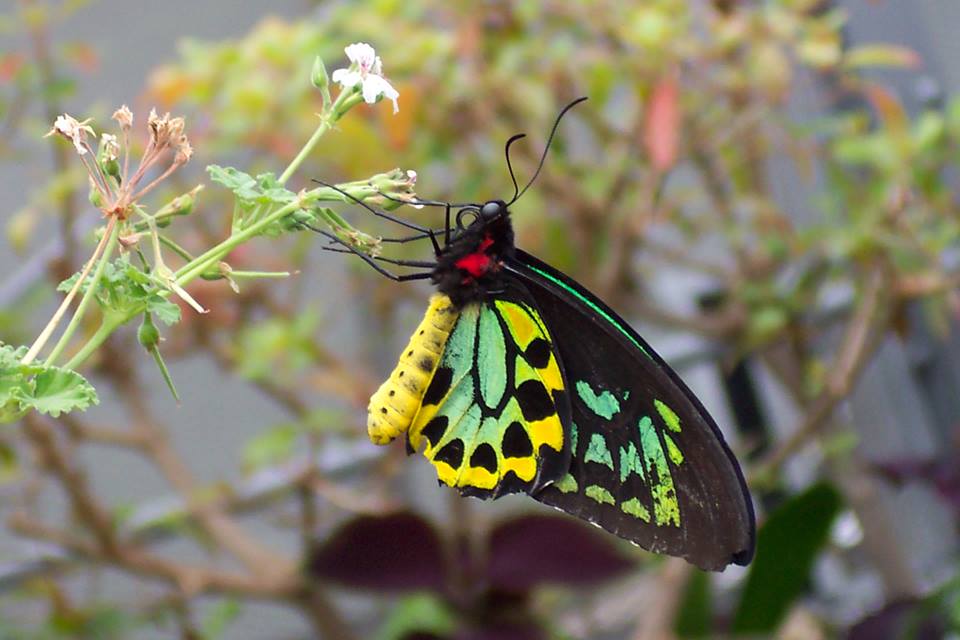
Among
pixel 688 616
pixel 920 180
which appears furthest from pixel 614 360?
pixel 920 180

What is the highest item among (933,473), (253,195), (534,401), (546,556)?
(933,473)

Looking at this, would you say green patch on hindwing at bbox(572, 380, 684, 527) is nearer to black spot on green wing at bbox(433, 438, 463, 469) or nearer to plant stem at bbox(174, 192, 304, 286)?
black spot on green wing at bbox(433, 438, 463, 469)

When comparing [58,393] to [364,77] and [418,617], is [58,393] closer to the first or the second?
[364,77]

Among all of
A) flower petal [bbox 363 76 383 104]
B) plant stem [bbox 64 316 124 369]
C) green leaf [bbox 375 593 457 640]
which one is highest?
green leaf [bbox 375 593 457 640]

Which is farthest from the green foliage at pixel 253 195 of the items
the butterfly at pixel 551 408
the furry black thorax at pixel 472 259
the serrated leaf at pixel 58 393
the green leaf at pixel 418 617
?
the green leaf at pixel 418 617

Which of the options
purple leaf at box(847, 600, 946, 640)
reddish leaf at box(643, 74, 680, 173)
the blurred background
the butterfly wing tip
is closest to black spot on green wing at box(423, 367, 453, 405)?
the butterfly wing tip

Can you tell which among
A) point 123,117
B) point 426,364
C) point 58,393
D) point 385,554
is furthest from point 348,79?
point 385,554

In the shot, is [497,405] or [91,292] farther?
[497,405]
